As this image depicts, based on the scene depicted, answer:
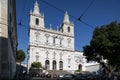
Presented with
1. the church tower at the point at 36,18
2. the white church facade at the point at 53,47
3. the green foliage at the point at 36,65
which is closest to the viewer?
the green foliage at the point at 36,65

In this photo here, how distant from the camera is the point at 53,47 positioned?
80.2 m

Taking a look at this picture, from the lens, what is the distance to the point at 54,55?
79.6 m

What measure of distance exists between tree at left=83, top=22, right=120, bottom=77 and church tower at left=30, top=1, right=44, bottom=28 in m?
43.8

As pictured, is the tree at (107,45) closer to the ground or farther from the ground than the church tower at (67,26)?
closer to the ground

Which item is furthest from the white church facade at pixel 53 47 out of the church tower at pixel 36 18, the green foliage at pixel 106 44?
the green foliage at pixel 106 44

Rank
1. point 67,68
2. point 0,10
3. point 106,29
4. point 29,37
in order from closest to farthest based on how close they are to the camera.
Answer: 1. point 0,10
2. point 106,29
3. point 29,37
4. point 67,68

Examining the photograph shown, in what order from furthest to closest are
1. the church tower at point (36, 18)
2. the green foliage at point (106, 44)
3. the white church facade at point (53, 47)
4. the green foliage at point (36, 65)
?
the church tower at point (36, 18) < the white church facade at point (53, 47) < the green foliage at point (36, 65) < the green foliage at point (106, 44)

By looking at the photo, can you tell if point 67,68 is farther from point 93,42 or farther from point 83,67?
point 93,42

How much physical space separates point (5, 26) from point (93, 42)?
58.9 feet

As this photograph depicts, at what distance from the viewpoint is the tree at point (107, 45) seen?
→ 30.9m

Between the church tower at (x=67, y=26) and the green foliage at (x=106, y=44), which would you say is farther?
the church tower at (x=67, y=26)

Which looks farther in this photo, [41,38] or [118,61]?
[41,38]

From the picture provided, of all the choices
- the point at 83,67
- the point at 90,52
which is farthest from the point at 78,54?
the point at 90,52

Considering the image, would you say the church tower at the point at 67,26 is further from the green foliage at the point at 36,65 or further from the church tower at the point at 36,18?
the green foliage at the point at 36,65
